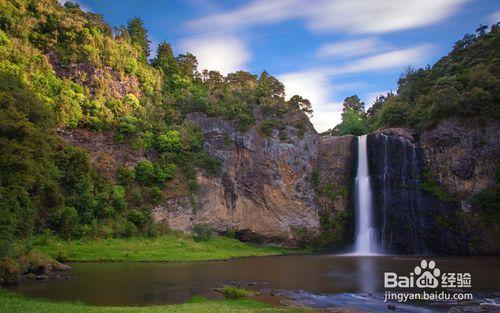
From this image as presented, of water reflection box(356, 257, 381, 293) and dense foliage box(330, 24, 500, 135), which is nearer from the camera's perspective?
water reflection box(356, 257, 381, 293)

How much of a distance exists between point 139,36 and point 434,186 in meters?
49.4

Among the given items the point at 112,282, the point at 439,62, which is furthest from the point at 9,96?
the point at 439,62

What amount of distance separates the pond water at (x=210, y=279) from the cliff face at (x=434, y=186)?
9.82 m

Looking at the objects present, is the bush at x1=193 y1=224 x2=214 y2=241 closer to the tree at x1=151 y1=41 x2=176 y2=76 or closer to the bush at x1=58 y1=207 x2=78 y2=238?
the bush at x1=58 y1=207 x2=78 y2=238

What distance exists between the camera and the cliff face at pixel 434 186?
43.2 metres

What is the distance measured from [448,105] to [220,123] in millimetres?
26277

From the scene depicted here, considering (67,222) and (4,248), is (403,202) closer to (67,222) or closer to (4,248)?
(67,222)

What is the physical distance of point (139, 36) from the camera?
68.5m

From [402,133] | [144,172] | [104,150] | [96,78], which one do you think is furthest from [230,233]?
[96,78]

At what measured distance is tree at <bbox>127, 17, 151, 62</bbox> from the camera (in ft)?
213

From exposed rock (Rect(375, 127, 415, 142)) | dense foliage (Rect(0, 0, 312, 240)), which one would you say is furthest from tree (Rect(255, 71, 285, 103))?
exposed rock (Rect(375, 127, 415, 142))

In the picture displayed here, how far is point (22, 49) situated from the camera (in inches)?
1855

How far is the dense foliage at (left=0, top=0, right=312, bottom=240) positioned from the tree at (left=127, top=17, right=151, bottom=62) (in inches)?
16.3

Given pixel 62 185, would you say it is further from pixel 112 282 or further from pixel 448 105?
pixel 448 105
